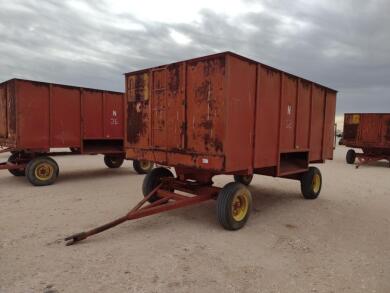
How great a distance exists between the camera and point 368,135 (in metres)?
14.9

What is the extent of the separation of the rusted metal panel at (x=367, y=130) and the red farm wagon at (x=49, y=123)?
12.0 m

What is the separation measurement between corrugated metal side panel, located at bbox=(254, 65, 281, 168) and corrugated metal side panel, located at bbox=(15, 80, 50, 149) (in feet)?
20.9

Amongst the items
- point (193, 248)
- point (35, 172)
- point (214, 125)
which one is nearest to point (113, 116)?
point (35, 172)

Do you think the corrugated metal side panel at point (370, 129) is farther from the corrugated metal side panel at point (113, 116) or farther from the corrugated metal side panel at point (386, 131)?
the corrugated metal side panel at point (113, 116)

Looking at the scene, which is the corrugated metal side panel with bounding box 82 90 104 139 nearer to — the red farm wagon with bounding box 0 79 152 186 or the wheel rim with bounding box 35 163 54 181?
the red farm wagon with bounding box 0 79 152 186

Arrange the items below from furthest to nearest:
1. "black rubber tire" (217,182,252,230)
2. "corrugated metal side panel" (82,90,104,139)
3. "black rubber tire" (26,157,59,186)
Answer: "corrugated metal side panel" (82,90,104,139)
"black rubber tire" (26,157,59,186)
"black rubber tire" (217,182,252,230)

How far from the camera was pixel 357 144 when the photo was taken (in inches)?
596

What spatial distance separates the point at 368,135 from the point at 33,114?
1477 cm

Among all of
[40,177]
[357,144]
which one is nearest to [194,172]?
A: [40,177]

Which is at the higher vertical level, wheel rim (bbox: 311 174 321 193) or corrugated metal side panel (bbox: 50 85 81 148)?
corrugated metal side panel (bbox: 50 85 81 148)

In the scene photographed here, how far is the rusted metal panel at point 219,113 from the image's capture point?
4.40 m

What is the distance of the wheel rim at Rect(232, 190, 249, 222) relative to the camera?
16.0 feet

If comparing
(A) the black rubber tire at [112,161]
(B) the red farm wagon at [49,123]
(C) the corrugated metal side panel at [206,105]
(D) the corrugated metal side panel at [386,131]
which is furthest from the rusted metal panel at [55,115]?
(D) the corrugated metal side panel at [386,131]

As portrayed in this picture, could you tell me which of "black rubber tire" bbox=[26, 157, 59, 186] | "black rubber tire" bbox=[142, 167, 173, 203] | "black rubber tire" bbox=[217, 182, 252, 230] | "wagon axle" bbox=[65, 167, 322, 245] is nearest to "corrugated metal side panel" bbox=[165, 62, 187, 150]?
"wagon axle" bbox=[65, 167, 322, 245]
